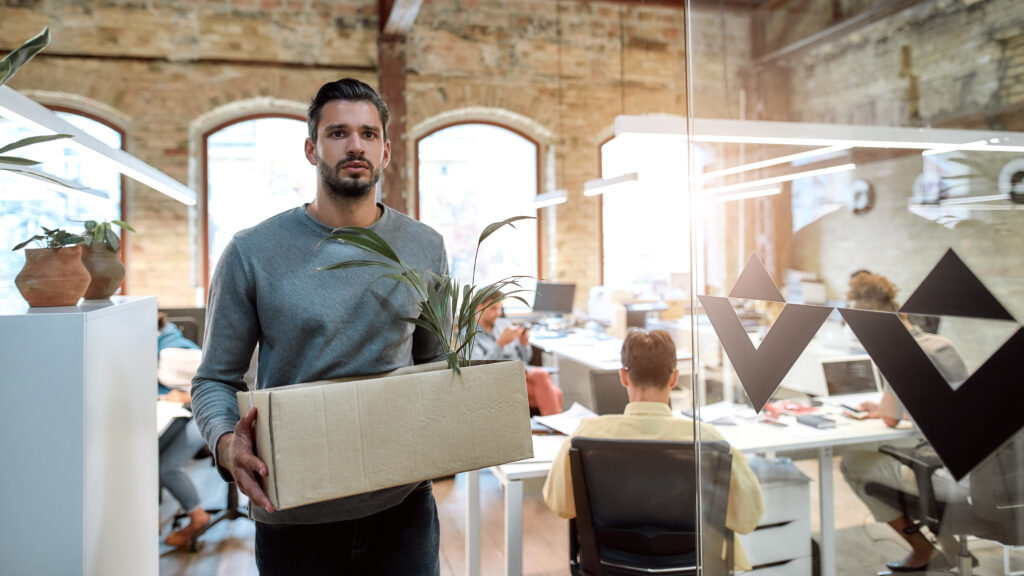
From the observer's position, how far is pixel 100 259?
1.89 metres

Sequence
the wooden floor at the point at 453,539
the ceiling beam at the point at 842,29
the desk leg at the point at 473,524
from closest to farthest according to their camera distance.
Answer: the ceiling beam at the point at 842,29, the desk leg at the point at 473,524, the wooden floor at the point at 453,539

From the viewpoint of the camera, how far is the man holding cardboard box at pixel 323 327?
138 centimetres

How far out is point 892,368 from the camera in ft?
2.43

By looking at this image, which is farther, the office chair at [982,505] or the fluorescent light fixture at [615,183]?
the fluorescent light fixture at [615,183]

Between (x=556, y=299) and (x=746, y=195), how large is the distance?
5793 mm

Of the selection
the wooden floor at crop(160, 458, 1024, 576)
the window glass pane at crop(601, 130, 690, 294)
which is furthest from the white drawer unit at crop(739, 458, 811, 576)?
the window glass pane at crop(601, 130, 690, 294)

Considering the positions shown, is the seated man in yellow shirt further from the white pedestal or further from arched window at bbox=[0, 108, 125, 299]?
arched window at bbox=[0, 108, 125, 299]

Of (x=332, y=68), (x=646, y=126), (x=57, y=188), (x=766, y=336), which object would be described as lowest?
(x=766, y=336)

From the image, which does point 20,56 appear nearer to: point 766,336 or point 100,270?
point 100,270

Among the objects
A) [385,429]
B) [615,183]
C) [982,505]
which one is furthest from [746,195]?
[615,183]

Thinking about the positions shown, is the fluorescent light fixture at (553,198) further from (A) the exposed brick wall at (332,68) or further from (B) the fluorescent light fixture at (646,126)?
(B) the fluorescent light fixture at (646,126)

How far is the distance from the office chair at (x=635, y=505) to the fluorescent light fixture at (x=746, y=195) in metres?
0.83

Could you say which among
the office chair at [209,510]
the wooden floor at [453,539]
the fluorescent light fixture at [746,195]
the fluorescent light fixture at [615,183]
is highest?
the fluorescent light fixture at [615,183]

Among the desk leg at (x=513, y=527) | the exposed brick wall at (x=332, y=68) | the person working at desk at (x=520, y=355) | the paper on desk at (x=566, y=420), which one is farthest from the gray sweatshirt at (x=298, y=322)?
the exposed brick wall at (x=332, y=68)
